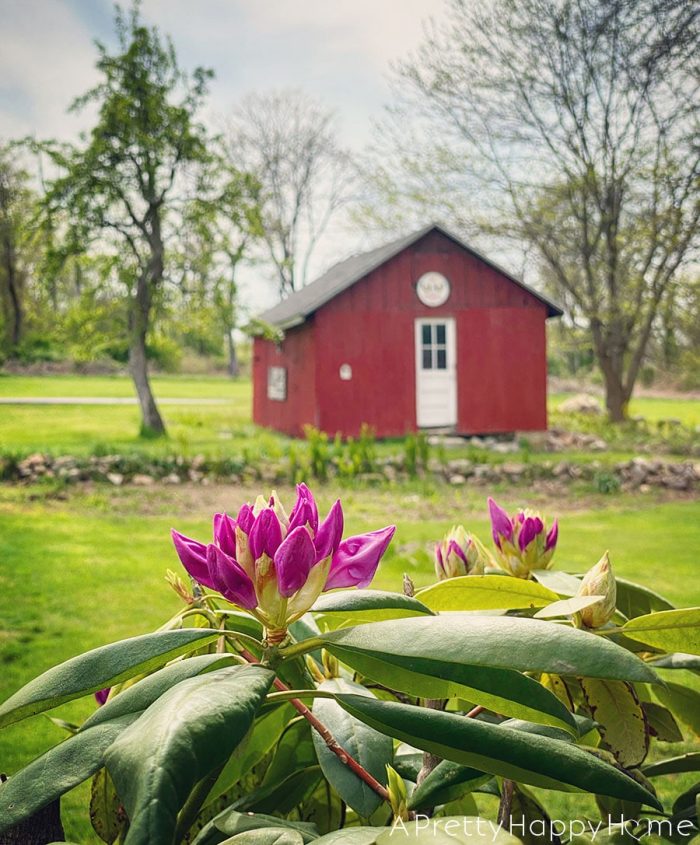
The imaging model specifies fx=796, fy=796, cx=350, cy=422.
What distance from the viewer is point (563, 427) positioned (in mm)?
10102

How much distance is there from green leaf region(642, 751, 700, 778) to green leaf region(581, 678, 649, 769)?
9 centimetres

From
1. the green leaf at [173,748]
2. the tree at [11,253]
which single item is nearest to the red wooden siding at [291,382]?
the tree at [11,253]

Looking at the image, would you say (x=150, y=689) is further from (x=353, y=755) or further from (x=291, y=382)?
(x=291, y=382)

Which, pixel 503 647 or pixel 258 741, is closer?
pixel 503 647

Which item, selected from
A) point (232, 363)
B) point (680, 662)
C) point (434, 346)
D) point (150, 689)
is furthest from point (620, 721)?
point (232, 363)

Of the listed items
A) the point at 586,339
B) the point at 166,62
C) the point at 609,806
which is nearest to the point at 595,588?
the point at 609,806

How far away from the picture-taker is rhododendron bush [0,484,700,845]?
1.09ft

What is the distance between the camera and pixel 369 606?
44 centimetres

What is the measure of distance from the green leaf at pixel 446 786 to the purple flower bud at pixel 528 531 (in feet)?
0.88

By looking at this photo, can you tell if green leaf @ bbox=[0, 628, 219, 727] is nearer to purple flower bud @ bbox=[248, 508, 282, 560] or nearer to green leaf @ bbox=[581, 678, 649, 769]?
purple flower bud @ bbox=[248, 508, 282, 560]

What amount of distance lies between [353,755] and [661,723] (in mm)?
331

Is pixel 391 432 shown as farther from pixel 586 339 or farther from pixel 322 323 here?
pixel 586 339

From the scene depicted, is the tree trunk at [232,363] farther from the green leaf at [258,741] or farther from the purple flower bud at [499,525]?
the green leaf at [258,741]

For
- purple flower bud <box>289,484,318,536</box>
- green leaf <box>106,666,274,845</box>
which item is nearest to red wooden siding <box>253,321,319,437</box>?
purple flower bud <box>289,484,318,536</box>
